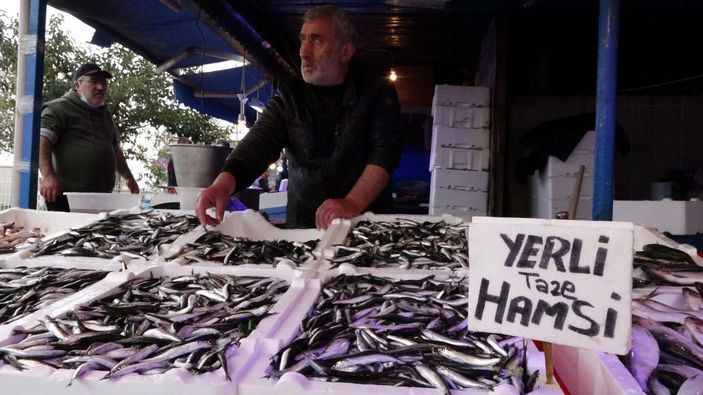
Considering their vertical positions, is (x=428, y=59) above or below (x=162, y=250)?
above

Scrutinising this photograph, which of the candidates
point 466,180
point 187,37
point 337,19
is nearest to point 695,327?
point 337,19

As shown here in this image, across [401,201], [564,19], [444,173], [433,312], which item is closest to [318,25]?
[433,312]

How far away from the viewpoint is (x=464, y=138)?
6.91 metres

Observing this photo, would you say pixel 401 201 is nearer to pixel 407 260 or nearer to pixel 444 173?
pixel 444 173

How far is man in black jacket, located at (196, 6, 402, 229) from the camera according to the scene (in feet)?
10.3

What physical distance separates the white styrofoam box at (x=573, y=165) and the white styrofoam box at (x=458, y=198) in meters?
1.09

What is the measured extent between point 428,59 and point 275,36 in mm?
3303

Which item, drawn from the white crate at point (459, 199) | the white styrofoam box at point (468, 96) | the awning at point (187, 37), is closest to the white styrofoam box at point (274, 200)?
the awning at point (187, 37)

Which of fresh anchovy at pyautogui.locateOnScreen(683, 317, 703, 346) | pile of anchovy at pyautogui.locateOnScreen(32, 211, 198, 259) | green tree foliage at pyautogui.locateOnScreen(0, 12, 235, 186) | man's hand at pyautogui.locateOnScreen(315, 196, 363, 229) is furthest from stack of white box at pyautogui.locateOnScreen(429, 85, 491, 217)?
green tree foliage at pyautogui.locateOnScreen(0, 12, 235, 186)

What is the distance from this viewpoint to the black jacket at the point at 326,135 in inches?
126

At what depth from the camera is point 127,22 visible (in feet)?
18.6

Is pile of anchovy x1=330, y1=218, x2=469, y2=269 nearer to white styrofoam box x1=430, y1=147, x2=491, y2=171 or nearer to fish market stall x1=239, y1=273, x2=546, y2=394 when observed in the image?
fish market stall x1=239, y1=273, x2=546, y2=394

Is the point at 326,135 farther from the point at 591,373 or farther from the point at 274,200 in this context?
the point at 274,200

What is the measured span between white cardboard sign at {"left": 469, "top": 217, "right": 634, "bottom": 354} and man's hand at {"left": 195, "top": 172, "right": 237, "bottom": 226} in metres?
1.82
